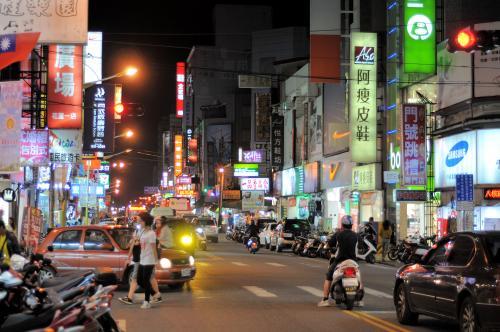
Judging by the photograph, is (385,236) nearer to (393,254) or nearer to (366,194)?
(393,254)

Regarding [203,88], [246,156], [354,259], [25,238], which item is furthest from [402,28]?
[203,88]

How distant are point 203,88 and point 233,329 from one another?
129782mm

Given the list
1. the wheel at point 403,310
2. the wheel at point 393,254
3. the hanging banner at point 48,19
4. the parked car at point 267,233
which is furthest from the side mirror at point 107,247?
the parked car at point 267,233

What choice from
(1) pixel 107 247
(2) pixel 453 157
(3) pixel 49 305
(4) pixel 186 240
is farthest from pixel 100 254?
(2) pixel 453 157

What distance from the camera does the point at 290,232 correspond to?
41.3m

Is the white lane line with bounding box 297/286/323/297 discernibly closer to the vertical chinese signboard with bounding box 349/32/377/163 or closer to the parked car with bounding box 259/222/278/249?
the vertical chinese signboard with bounding box 349/32/377/163

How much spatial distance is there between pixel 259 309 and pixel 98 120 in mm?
24211

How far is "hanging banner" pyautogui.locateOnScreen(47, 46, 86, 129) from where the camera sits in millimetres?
31859

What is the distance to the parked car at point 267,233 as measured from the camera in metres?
44.2

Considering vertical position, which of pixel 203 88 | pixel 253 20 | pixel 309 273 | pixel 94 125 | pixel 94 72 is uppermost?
pixel 253 20

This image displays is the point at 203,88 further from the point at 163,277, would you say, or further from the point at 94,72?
the point at 163,277

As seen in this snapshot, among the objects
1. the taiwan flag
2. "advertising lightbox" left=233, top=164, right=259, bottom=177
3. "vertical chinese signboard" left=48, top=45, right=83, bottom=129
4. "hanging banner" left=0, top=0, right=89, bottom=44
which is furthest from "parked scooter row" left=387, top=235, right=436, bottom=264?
"advertising lightbox" left=233, top=164, right=259, bottom=177

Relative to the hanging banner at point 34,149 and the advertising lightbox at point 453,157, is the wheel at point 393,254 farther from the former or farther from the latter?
the hanging banner at point 34,149

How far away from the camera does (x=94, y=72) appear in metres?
41.7
